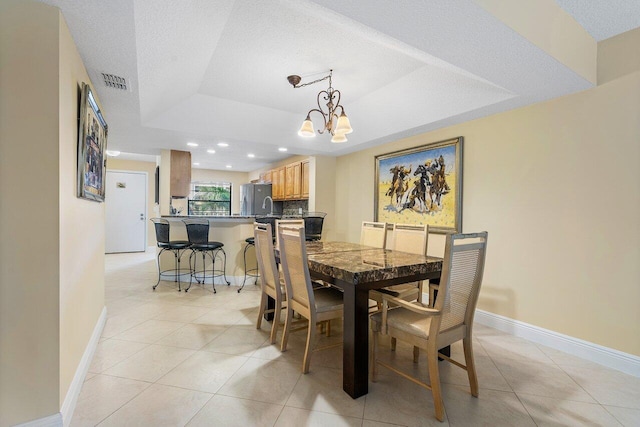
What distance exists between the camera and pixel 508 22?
1.59 m

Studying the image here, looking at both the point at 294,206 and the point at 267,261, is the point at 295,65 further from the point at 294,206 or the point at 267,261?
the point at 294,206

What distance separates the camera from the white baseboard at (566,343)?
2104 mm

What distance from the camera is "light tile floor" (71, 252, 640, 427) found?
5.22 feet

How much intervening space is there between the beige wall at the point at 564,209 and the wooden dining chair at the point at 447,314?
4.29 ft

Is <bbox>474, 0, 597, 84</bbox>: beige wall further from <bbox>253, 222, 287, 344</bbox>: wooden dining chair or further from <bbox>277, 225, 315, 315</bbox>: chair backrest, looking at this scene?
<bbox>253, 222, 287, 344</bbox>: wooden dining chair

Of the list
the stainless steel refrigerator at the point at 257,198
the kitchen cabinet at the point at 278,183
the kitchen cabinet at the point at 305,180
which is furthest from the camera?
the stainless steel refrigerator at the point at 257,198

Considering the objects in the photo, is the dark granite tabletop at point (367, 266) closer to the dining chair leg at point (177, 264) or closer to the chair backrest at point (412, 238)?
the chair backrest at point (412, 238)

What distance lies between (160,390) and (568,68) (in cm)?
347

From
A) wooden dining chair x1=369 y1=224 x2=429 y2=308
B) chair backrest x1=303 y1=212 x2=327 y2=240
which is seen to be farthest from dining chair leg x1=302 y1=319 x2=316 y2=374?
chair backrest x1=303 y1=212 x2=327 y2=240
